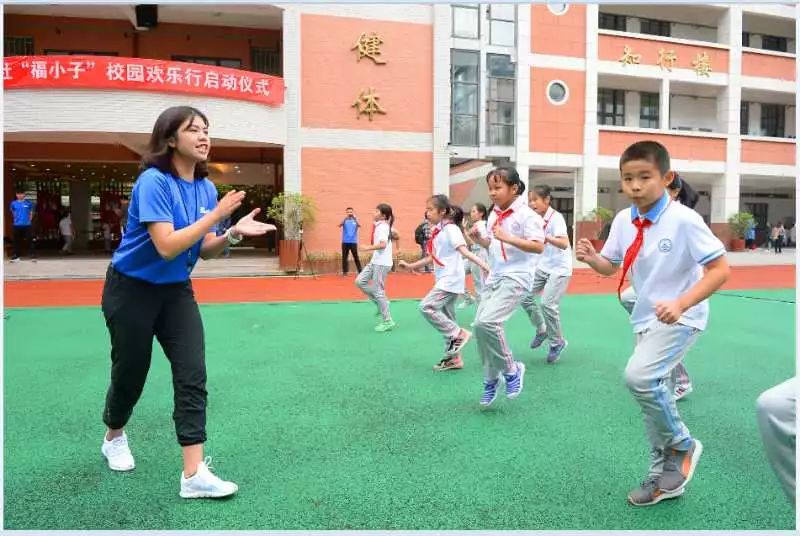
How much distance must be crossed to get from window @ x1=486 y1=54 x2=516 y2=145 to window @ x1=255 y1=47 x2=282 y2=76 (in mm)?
6963

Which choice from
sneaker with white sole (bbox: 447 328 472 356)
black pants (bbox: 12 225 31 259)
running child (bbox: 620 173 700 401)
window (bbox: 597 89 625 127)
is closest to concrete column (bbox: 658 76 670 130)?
window (bbox: 597 89 625 127)

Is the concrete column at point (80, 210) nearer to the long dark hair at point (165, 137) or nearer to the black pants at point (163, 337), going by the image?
the black pants at point (163, 337)

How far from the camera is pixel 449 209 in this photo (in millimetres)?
5609

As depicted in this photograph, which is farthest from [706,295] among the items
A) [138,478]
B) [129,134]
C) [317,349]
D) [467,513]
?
[129,134]

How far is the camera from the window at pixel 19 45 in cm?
1647

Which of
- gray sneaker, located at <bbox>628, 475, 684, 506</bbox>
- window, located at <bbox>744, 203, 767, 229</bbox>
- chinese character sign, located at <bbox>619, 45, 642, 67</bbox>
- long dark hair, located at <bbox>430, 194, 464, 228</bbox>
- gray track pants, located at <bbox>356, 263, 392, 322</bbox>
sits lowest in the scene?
gray sneaker, located at <bbox>628, 475, 684, 506</bbox>

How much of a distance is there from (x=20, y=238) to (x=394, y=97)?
10374 millimetres

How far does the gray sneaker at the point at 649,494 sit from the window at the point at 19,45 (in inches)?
754

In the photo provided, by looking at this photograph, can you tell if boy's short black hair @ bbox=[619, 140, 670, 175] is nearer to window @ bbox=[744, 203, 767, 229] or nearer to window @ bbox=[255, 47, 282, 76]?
window @ bbox=[255, 47, 282, 76]

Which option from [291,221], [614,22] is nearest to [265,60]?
[291,221]

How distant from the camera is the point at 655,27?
75.6ft

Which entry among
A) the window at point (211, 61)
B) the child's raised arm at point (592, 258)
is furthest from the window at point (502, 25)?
the child's raised arm at point (592, 258)

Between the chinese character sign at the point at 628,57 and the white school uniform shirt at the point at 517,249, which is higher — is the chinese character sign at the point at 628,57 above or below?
above

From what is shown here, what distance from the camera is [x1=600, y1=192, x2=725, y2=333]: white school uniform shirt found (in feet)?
8.59
